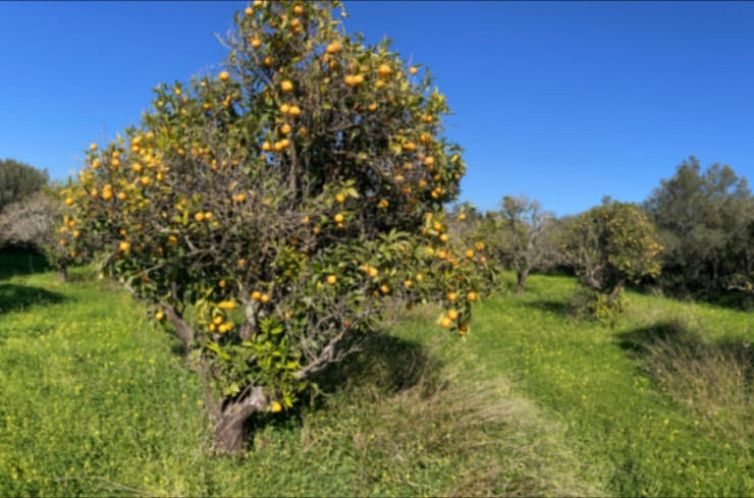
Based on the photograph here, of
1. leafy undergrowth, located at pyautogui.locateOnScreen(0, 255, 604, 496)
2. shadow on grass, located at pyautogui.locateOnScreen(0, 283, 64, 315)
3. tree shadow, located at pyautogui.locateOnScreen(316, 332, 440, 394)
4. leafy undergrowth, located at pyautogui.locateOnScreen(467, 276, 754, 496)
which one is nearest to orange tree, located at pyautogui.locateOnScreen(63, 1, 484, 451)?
leafy undergrowth, located at pyautogui.locateOnScreen(0, 255, 604, 496)

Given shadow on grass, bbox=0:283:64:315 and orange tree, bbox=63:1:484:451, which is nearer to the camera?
orange tree, bbox=63:1:484:451

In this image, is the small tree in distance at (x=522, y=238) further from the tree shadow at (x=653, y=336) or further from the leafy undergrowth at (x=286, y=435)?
the leafy undergrowth at (x=286, y=435)

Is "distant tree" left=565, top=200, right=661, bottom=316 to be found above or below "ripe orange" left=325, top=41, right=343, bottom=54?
below

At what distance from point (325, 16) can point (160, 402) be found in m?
5.60

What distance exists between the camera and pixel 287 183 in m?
5.71

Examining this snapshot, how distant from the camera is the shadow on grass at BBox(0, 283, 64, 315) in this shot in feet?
45.2

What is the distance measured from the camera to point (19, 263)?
86.6 feet

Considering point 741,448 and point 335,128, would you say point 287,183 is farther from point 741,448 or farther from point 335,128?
point 741,448

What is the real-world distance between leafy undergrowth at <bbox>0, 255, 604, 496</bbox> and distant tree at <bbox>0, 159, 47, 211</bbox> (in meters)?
26.9

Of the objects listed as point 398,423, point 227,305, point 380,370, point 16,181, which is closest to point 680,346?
point 380,370

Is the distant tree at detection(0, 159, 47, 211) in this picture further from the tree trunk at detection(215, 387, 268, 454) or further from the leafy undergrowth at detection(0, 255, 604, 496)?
the tree trunk at detection(215, 387, 268, 454)

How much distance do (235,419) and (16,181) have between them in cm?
3400

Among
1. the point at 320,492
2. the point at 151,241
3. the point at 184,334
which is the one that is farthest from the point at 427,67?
the point at 320,492

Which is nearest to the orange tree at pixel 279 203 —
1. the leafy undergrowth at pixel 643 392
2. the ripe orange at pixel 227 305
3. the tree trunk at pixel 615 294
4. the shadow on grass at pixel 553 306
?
the ripe orange at pixel 227 305
